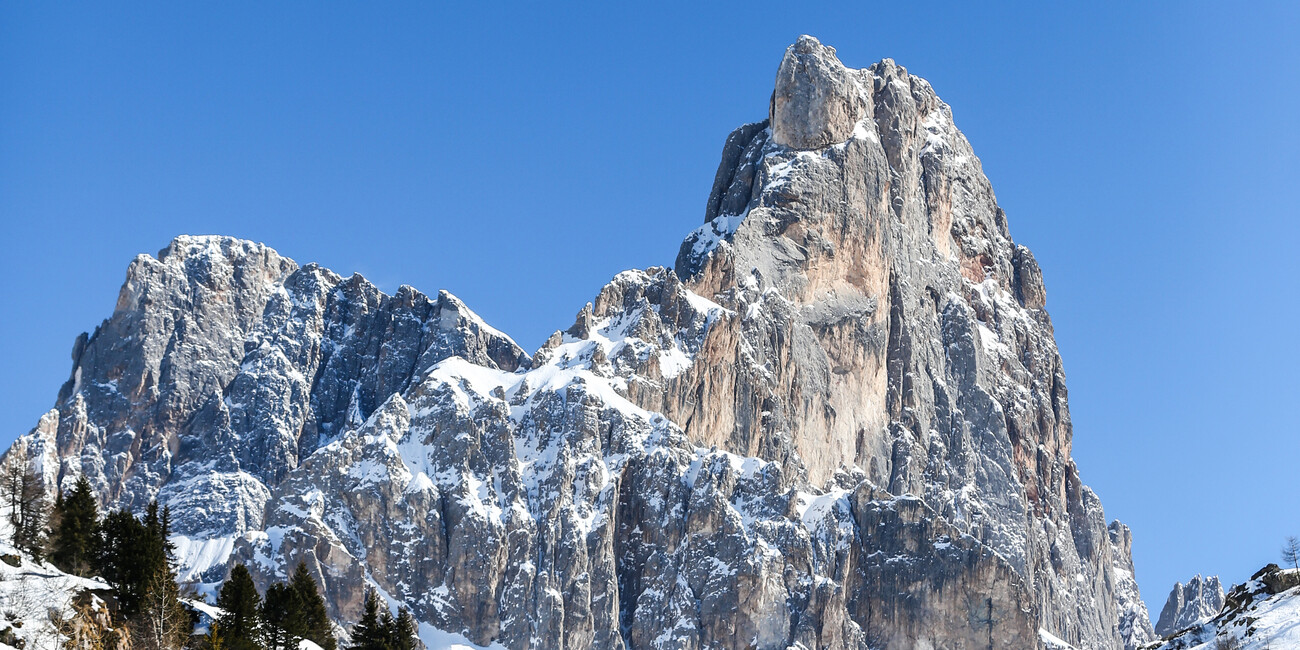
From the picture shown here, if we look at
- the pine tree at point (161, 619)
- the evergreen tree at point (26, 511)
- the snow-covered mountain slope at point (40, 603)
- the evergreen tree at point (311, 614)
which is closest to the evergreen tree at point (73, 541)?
the evergreen tree at point (26, 511)

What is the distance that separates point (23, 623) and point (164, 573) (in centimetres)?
1705

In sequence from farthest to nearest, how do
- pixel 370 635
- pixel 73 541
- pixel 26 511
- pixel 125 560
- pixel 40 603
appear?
1. pixel 370 635
2. pixel 26 511
3. pixel 73 541
4. pixel 125 560
5. pixel 40 603

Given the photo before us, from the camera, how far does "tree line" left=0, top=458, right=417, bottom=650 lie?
11969cm

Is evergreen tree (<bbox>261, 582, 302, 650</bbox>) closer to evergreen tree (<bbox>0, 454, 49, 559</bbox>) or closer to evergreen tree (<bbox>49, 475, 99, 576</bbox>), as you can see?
evergreen tree (<bbox>49, 475, 99, 576</bbox>)

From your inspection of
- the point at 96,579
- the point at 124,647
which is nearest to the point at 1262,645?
the point at 124,647

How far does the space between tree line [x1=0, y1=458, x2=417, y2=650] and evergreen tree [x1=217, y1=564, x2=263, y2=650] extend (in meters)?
0.07

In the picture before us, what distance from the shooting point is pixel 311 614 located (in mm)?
153750

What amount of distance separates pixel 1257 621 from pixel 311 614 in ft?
240

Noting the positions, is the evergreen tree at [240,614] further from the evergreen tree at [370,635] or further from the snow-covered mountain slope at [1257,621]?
the snow-covered mountain slope at [1257,621]

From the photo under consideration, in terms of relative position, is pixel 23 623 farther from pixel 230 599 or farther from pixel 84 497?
pixel 84 497

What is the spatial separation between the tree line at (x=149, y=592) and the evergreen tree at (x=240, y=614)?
0.07 metres

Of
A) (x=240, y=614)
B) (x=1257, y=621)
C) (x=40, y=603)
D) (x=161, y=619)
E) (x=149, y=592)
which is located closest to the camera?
(x=1257, y=621)

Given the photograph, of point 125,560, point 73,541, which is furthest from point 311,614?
point 125,560

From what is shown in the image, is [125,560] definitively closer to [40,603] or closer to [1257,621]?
[40,603]
